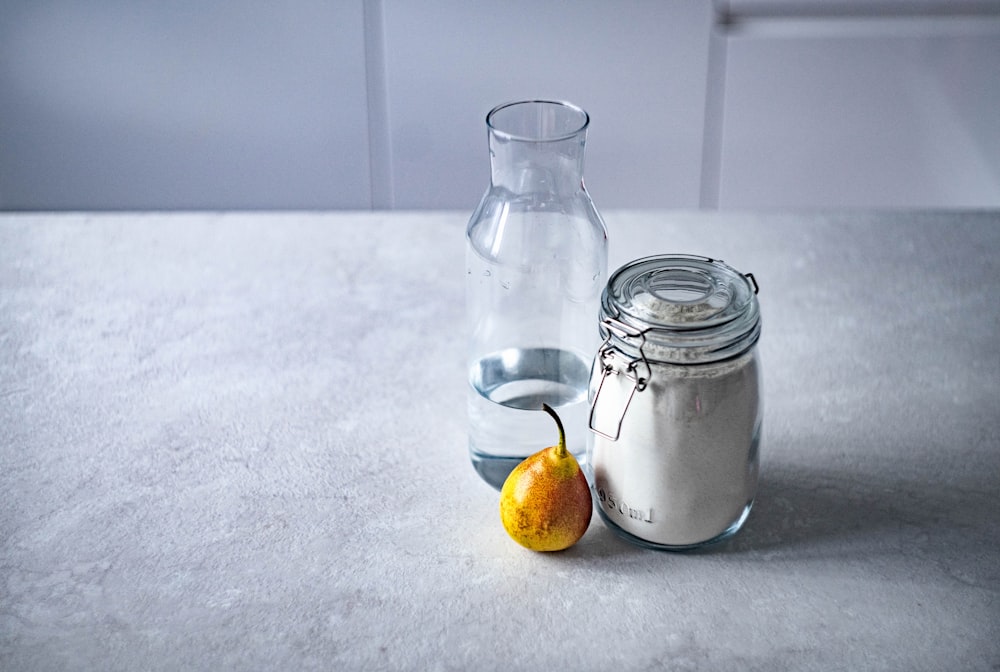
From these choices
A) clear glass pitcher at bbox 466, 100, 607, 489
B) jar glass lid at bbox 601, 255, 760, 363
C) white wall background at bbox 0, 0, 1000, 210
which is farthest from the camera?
white wall background at bbox 0, 0, 1000, 210

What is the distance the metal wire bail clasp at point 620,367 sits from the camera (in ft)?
2.64

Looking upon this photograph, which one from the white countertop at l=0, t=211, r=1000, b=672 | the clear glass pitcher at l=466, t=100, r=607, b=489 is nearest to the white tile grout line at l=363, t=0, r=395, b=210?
the white countertop at l=0, t=211, r=1000, b=672

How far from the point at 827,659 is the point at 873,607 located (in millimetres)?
73

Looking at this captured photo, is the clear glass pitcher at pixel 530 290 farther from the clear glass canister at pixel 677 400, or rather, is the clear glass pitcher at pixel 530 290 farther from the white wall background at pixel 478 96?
the white wall background at pixel 478 96

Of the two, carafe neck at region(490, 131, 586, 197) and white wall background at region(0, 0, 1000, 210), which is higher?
carafe neck at region(490, 131, 586, 197)

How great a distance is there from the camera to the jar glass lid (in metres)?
0.79

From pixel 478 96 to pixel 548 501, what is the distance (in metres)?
1.38

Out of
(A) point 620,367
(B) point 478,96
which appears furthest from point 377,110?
(A) point 620,367

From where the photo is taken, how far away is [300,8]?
79.4 inches

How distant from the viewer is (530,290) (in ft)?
3.25

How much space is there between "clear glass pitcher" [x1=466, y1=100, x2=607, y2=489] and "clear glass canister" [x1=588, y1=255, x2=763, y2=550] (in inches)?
4.0

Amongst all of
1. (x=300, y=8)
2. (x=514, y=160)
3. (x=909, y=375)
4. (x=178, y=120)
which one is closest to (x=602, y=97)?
(x=300, y=8)

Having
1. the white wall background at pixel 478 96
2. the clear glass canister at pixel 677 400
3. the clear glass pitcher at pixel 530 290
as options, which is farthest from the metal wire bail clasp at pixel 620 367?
the white wall background at pixel 478 96

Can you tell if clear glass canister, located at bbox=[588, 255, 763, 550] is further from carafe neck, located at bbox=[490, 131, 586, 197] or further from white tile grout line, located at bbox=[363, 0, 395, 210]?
white tile grout line, located at bbox=[363, 0, 395, 210]
